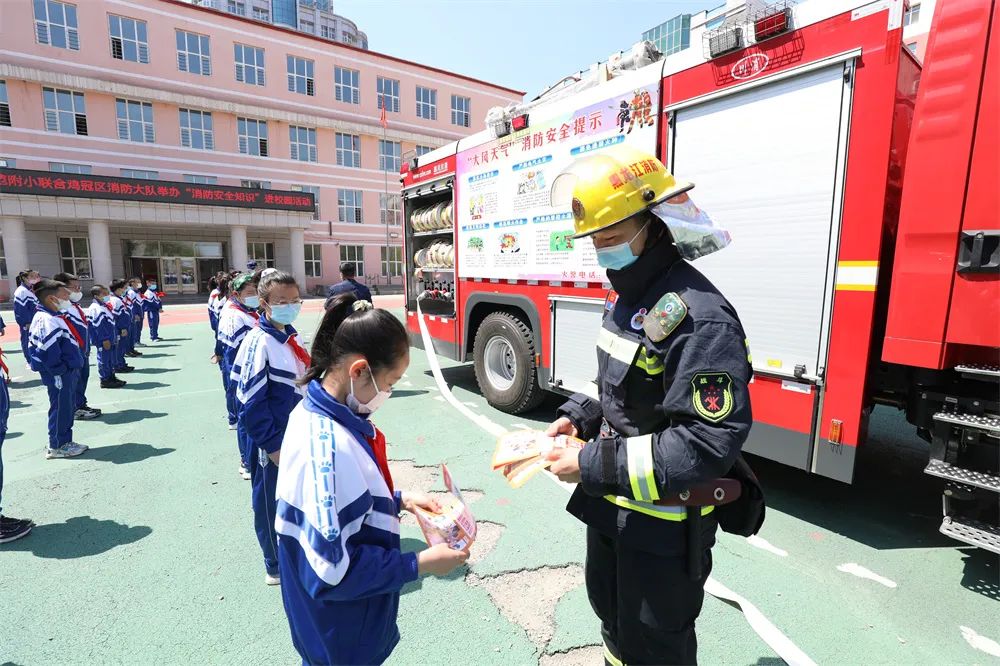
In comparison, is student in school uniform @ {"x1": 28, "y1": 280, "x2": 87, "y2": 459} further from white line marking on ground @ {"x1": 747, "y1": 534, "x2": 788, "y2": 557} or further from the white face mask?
white line marking on ground @ {"x1": 747, "y1": 534, "x2": 788, "y2": 557}

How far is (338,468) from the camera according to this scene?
1291mm

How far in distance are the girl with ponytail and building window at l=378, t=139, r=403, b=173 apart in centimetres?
3561

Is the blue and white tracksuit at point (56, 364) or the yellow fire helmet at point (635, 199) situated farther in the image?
the blue and white tracksuit at point (56, 364)

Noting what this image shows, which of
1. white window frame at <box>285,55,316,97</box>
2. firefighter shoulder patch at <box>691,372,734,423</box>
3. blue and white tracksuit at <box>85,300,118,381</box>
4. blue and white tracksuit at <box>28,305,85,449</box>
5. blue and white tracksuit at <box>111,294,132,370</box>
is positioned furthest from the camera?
white window frame at <box>285,55,316,97</box>

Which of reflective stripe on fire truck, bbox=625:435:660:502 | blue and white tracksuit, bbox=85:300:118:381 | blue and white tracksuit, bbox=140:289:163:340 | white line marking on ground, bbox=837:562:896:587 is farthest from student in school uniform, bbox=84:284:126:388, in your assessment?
white line marking on ground, bbox=837:562:896:587

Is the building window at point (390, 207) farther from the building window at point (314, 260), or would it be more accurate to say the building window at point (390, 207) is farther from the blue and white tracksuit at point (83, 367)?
the blue and white tracksuit at point (83, 367)

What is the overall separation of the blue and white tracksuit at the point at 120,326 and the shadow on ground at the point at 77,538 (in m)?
6.45

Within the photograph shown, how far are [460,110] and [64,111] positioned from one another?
23878 mm

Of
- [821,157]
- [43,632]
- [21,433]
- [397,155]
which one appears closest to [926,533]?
[821,157]

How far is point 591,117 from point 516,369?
2717 mm

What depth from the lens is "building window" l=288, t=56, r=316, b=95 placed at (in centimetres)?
3145

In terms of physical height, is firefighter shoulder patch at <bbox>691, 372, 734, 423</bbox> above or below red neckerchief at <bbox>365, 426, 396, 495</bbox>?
above

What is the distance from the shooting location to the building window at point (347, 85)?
1298 inches

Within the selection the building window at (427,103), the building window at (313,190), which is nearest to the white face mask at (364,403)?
the building window at (313,190)
